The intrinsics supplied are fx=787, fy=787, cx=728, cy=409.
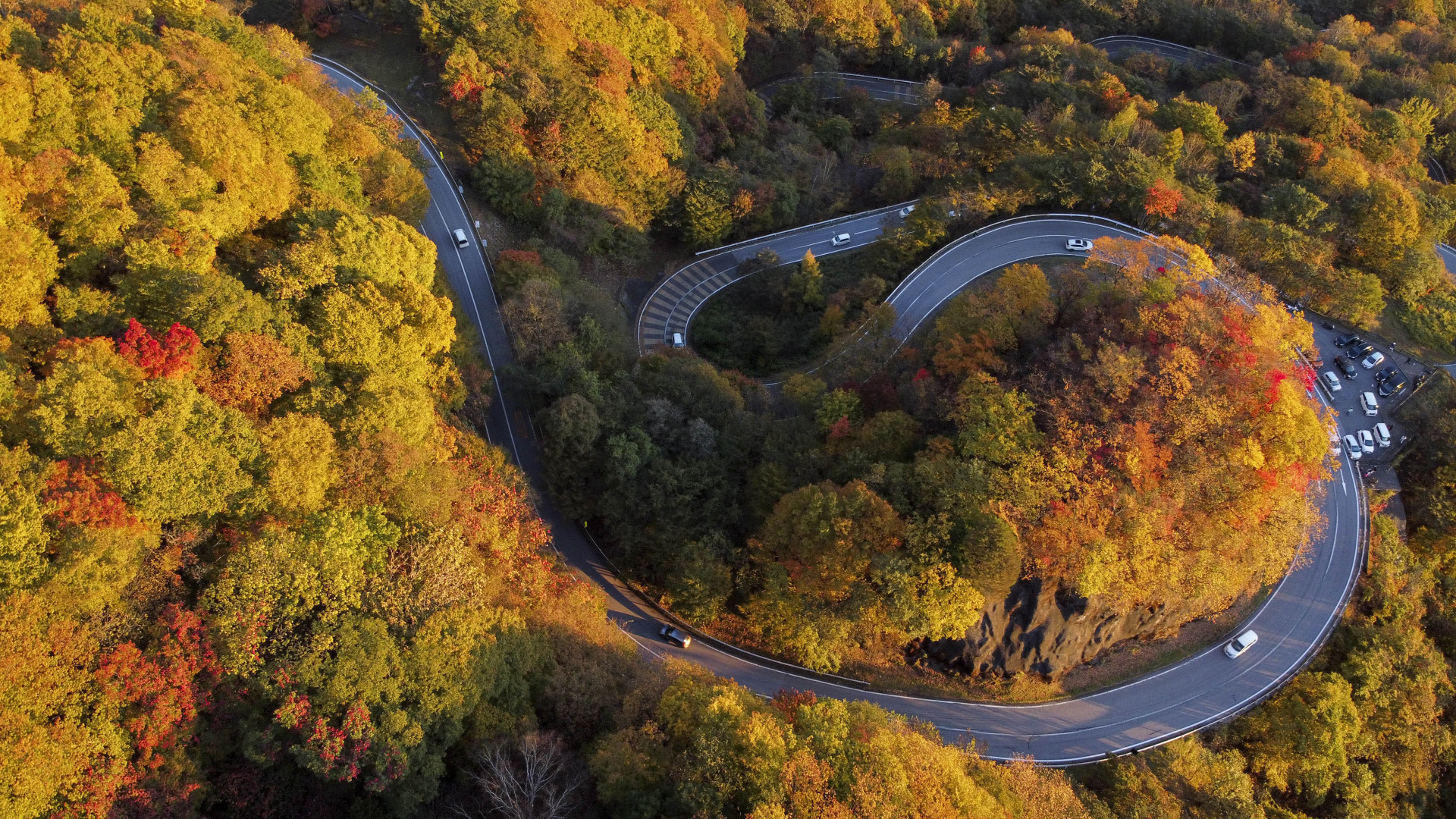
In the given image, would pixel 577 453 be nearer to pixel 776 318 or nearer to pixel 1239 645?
pixel 776 318

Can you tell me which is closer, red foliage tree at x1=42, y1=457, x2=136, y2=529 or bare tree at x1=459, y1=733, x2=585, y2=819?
red foliage tree at x1=42, y1=457, x2=136, y2=529

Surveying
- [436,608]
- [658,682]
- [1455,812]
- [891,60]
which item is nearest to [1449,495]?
[1455,812]

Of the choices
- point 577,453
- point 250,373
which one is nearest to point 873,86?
point 577,453

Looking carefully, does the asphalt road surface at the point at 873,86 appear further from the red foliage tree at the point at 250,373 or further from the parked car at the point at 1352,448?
the red foliage tree at the point at 250,373

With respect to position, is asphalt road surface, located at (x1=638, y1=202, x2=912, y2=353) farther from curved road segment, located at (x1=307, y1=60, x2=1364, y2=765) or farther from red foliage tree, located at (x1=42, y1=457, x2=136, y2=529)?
red foliage tree, located at (x1=42, y1=457, x2=136, y2=529)

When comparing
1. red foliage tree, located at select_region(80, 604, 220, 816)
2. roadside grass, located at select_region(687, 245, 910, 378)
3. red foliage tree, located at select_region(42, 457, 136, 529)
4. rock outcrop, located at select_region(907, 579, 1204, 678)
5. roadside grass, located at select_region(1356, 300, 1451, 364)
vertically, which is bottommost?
rock outcrop, located at select_region(907, 579, 1204, 678)

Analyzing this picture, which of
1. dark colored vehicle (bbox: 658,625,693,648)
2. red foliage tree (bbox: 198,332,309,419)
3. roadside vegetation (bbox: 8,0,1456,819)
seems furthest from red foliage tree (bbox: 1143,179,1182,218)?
red foliage tree (bbox: 198,332,309,419)
